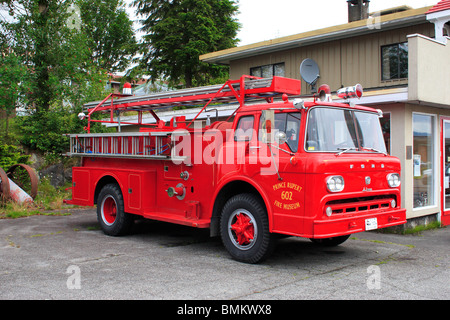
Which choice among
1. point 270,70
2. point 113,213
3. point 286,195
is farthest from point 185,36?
point 286,195

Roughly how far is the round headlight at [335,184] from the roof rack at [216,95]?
185cm

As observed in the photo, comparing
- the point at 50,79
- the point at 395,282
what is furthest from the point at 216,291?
the point at 50,79

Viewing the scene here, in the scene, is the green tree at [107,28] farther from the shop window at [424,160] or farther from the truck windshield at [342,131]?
the truck windshield at [342,131]

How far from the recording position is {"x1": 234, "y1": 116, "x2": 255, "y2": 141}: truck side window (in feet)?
22.8

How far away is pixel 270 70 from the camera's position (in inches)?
608

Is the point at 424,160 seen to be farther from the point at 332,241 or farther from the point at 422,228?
the point at 332,241

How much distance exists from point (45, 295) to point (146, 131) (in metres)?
4.28

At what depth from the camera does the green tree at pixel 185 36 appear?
2725 centimetres

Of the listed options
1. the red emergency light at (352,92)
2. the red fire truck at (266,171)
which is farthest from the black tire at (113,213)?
the red emergency light at (352,92)

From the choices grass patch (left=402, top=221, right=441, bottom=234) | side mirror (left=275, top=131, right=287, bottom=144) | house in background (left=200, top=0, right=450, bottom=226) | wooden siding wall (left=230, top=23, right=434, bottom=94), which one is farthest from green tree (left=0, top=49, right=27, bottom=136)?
grass patch (left=402, top=221, right=441, bottom=234)

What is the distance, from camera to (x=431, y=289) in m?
5.53

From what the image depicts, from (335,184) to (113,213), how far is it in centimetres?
502

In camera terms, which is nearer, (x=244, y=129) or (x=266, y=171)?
(x=266, y=171)

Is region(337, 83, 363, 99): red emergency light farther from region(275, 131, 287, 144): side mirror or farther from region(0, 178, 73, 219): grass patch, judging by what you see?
region(0, 178, 73, 219): grass patch
